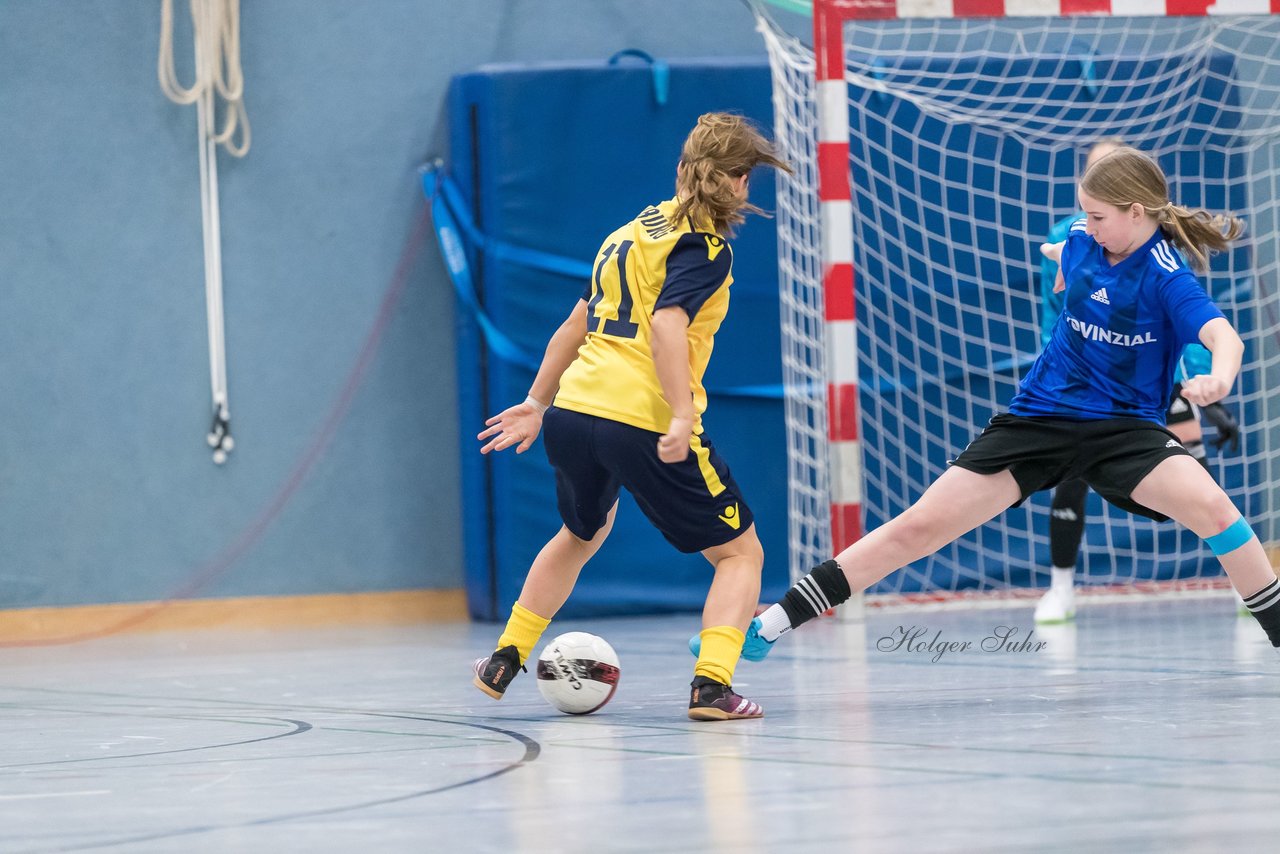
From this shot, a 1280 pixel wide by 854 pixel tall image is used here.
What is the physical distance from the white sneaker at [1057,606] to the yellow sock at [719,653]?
276 centimetres

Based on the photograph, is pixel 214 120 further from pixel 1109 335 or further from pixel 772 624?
pixel 1109 335

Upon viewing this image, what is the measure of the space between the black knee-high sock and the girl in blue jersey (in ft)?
7.54

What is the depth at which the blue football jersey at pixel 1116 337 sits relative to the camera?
13.1 ft

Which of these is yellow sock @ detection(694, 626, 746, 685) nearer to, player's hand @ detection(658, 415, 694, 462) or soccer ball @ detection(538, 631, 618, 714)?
soccer ball @ detection(538, 631, 618, 714)

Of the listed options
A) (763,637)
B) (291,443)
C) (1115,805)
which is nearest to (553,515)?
(291,443)

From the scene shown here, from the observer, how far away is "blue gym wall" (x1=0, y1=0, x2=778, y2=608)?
735 centimetres

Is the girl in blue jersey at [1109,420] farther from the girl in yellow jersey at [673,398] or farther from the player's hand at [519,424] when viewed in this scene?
the player's hand at [519,424]

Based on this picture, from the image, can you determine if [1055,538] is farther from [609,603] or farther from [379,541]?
[379,541]

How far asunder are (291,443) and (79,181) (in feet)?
4.71

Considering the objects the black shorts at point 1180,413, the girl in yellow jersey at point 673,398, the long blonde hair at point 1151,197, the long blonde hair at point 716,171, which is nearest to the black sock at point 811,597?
the girl in yellow jersey at point 673,398

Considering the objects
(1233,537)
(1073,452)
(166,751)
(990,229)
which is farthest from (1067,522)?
(166,751)

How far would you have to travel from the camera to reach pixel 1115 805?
2547 millimetres

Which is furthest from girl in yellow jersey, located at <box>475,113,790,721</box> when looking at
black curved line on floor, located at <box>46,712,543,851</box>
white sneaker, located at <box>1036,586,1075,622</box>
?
white sneaker, located at <box>1036,586,1075,622</box>

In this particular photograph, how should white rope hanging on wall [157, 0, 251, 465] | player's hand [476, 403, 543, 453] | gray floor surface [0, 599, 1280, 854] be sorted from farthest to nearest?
white rope hanging on wall [157, 0, 251, 465] < player's hand [476, 403, 543, 453] < gray floor surface [0, 599, 1280, 854]
